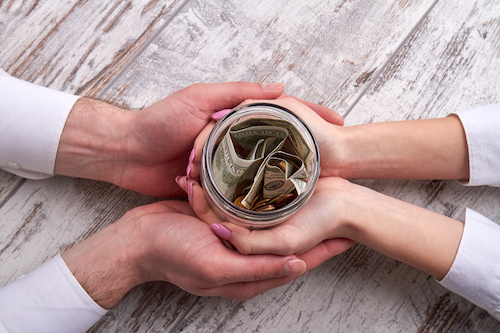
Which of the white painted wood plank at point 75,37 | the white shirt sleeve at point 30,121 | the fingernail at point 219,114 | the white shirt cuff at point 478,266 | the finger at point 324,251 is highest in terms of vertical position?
the white painted wood plank at point 75,37

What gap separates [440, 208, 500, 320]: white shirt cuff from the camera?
2.02 feet

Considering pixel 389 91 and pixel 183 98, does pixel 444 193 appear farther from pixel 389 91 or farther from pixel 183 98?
pixel 183 98

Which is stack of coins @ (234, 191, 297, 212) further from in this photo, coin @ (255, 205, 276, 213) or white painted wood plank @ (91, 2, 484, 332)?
white painted wood plank @ (91, 2, 484, 332)

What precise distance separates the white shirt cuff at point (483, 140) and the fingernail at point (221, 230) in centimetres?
44

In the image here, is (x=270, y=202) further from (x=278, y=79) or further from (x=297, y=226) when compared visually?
(x=278, y=79)

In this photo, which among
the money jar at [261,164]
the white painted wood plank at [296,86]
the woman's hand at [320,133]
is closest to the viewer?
the money jar at [261,164]

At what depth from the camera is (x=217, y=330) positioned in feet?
2.31

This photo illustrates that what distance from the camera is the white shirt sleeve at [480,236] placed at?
62cm

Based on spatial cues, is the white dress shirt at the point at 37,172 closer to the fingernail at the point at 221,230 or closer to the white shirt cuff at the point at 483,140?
the fingernail at the point at 221,230

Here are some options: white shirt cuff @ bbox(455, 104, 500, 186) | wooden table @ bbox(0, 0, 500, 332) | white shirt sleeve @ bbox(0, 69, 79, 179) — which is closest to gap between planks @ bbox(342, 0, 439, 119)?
wooden table @ bbox(0, 0, 500, 332)

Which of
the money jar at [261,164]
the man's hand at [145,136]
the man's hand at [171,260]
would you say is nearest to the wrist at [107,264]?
the man's hand at [171,260]

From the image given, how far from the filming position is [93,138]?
0.69 meters

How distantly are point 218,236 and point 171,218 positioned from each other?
0.09 metres

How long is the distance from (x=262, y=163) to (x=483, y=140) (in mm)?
414
